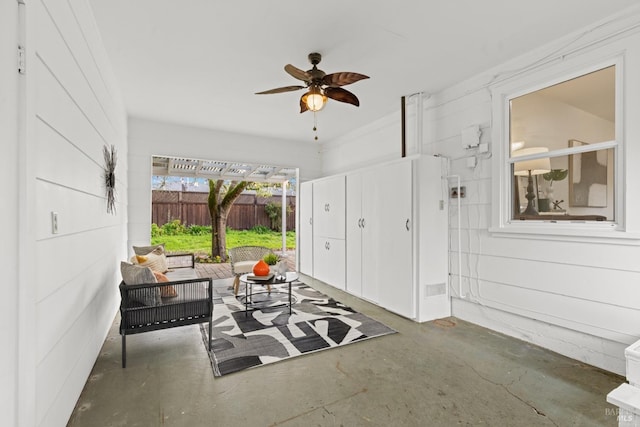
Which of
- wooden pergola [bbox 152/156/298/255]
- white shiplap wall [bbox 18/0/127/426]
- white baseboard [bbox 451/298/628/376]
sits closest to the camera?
white shiplap wall [bbox 18/0/127/426]

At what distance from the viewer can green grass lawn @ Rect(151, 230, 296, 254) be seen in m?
8.41

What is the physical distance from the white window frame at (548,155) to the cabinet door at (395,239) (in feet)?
2.87

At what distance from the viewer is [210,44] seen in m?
2.79

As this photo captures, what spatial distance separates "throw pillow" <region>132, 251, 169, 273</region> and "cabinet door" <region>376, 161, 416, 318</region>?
8.91 feet

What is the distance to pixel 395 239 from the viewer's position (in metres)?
3.73

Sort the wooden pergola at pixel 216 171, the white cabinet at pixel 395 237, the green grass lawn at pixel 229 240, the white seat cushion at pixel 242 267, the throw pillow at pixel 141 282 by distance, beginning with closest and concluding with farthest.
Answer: the throw pillow at pixel 141 282
the white cabinet at pixel 395 237
the white seat cushion at pixel 242 267
the wooden pergola at pixel 216 171
the green grass lawn at pixel 229 240

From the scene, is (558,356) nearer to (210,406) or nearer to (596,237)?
(596,237)

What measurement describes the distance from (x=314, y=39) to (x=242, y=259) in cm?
335

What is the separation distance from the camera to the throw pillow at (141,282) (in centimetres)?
250

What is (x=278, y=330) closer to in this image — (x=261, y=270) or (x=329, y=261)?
(x=261, y=270)

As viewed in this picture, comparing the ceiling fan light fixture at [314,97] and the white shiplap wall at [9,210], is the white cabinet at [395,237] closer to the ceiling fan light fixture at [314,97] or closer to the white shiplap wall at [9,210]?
the ceiling fan light fixture at [314,97]

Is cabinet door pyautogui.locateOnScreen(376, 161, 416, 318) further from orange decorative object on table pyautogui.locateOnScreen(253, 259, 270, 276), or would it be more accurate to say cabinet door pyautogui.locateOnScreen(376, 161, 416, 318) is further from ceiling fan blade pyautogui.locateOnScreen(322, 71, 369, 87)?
orange decorative object on table pyautogui.locateOnScreen(253, 259, 270, 276)

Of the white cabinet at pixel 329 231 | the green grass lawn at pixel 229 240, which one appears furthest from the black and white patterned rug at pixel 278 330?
the green grass lawn at pixel 229 240

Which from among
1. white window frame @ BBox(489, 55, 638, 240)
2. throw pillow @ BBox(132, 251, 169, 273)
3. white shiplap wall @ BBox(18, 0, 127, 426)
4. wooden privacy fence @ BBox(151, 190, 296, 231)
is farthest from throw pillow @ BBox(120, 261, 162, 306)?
wooden privacy fence @ BBox(151, 190, 296, 231)
